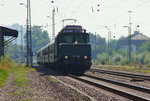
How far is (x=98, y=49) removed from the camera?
14088 centimetres

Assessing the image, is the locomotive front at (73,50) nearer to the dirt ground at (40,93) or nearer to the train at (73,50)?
the train at (73,50)

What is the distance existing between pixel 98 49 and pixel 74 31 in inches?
4642

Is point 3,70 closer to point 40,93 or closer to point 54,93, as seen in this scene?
point 40,93

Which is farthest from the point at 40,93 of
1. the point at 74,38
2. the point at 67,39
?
the point at 74,38

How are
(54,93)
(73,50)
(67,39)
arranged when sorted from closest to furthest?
(54,93)
(73,50)
(67,39)

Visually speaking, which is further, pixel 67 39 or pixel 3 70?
pixel 67 39

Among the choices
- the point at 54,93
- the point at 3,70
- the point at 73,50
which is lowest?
the point at 54,93

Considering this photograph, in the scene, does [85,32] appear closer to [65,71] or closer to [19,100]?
[65,71]

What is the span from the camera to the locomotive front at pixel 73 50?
22.4 m

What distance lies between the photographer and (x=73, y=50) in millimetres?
22578

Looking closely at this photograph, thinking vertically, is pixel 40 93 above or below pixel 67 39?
below

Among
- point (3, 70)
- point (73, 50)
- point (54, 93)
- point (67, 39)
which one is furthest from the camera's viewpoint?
point (67, 39)

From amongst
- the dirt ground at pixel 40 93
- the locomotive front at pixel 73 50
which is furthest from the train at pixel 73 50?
the dirt ground at pixel 40 93

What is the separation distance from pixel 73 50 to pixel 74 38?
3.87ft
